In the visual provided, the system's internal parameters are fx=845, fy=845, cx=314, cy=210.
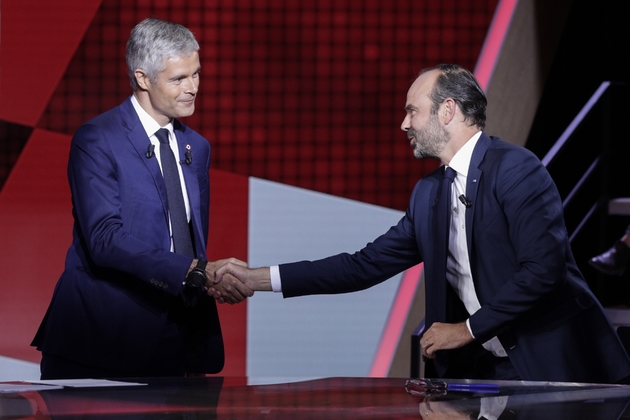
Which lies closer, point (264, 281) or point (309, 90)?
point (264, 281)

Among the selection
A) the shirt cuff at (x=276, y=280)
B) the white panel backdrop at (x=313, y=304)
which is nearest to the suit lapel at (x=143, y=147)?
the shirt cuff at (x=276, y=280)

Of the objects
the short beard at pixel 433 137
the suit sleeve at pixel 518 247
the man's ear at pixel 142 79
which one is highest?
the man's ear at pixel 142 79

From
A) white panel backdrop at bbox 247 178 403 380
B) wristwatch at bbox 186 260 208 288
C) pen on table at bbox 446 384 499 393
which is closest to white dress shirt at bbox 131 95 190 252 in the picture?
wristwatch at bbox 186 260 208 288

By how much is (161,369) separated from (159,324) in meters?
0.13

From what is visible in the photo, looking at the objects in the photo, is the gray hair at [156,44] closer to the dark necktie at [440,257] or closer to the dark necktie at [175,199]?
the dark necktie at [175,199]

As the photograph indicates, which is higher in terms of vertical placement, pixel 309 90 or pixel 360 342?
pixel 309 90

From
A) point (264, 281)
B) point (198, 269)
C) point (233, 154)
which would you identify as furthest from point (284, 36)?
point (198, 269)

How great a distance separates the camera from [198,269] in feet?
7.45

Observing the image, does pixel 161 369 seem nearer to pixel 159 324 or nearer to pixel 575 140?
pixel 159 324

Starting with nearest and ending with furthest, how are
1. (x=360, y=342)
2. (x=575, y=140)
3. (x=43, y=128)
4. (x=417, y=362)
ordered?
(x=417, y=362), (x=43, y=128), (x=360, y=342), (x=575, y=140)

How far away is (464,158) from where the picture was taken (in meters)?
2.31

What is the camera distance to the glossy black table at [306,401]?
1.35m

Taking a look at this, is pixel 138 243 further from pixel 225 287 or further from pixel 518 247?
pixel 518 247

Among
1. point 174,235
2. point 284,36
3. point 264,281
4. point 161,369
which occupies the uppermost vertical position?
point 284,36
